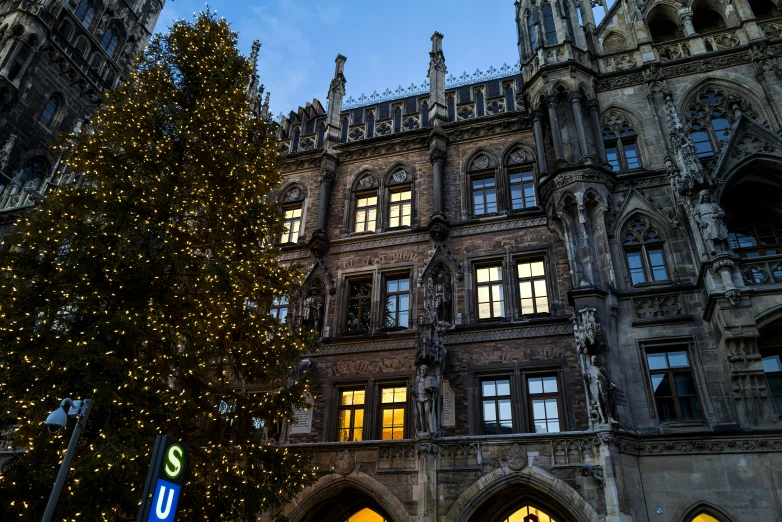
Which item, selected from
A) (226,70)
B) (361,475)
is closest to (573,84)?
(226,70)

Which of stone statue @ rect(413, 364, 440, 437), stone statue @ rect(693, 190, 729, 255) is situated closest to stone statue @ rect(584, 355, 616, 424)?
stone statue @ rect(413, 364, 440, 437)

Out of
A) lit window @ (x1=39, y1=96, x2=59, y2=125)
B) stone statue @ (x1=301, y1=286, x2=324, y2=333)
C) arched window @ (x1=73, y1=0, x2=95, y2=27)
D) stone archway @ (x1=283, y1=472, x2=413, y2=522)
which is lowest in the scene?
stone archway @ (x1=283, y1=472, x2=413, y2=522)

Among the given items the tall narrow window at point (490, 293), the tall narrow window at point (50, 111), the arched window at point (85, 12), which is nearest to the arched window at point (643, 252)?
the tall narrow window at point (490, 293)

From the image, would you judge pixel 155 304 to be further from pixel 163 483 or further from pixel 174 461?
pixel 163 483

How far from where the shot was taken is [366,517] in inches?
617

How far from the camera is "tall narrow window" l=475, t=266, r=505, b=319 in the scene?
16.7 meters

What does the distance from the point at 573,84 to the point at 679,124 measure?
3.37 meters

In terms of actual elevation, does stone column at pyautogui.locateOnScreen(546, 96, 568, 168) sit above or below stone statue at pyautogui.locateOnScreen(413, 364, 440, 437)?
above

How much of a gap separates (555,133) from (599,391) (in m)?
7.99

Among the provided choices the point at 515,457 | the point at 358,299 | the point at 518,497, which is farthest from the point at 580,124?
the point at 518,497

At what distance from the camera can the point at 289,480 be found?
12.1 metres

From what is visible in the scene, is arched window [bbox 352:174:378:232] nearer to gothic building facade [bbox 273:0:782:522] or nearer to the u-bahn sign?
gothic building facade [bbox 273:0:782:522]

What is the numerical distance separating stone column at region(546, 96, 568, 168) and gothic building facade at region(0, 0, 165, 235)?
67.1 feet

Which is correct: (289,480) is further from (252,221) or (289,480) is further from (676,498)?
(676,498)
